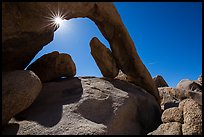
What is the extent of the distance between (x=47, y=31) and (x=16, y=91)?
2.58 m

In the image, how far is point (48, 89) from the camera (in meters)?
5.81

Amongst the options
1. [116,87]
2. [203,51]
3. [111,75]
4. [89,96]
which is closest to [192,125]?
[203,51]

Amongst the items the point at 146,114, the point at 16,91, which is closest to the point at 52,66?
the point at 16,91

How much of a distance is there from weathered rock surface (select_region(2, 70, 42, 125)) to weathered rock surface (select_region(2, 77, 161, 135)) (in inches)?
13.6

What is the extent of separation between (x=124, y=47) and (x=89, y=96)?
3.29 m

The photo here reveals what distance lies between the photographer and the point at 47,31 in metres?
6.17

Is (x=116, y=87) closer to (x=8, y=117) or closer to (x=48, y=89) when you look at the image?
(x=48, y=89)

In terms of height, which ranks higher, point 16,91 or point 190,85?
point 190,85

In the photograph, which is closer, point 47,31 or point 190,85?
point 47,31

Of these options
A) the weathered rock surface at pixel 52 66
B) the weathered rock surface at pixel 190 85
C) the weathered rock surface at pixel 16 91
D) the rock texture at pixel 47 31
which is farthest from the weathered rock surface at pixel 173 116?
the weathered rock surface at pixel 190 85

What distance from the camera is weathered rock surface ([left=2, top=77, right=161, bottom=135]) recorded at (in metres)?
4.00

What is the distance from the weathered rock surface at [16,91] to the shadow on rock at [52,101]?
456 mm

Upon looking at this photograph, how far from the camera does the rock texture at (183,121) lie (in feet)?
11.8

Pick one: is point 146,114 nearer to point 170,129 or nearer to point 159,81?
point 170,129
